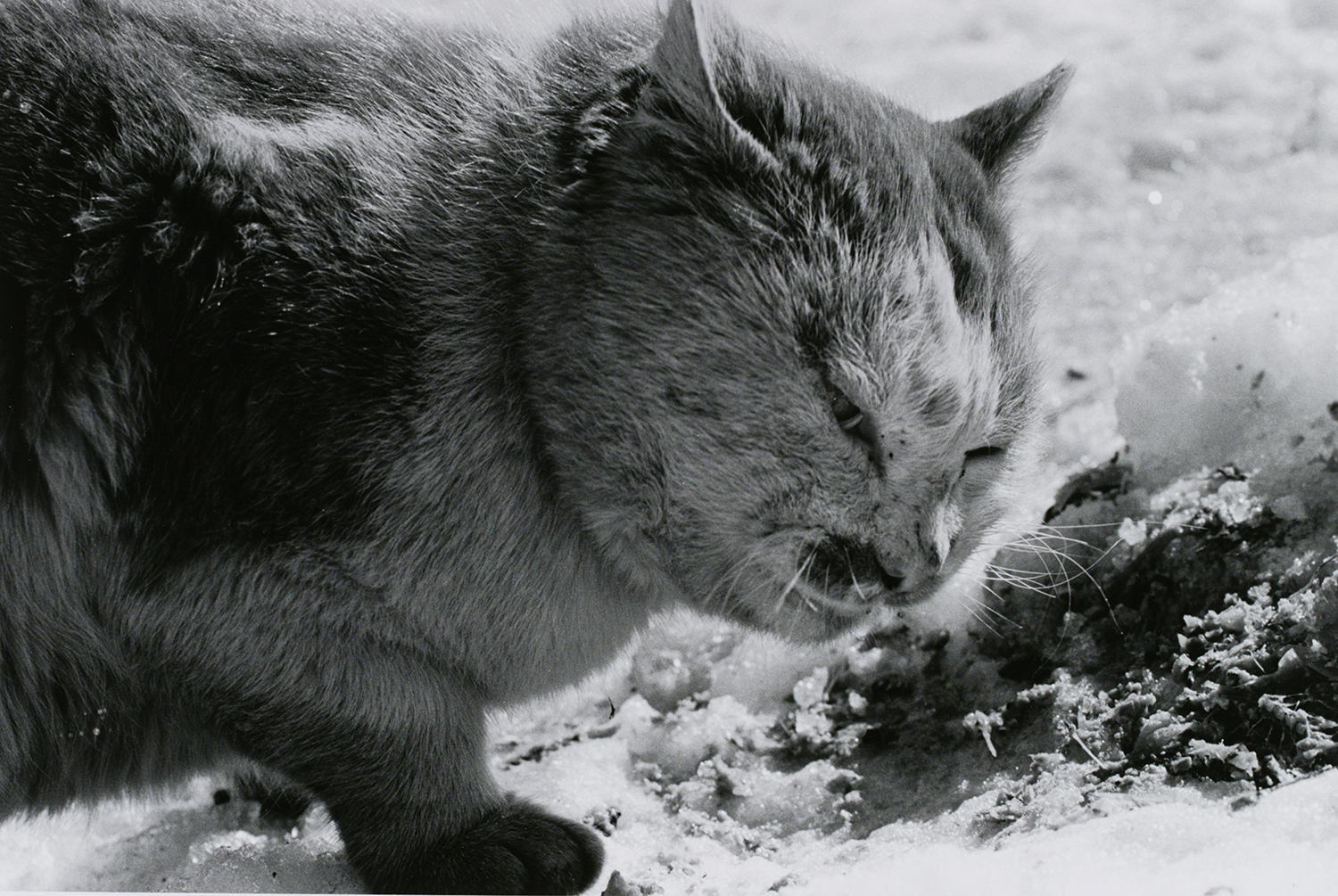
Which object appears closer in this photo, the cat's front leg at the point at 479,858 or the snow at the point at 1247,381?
the cat's front leg at the point at 479,858

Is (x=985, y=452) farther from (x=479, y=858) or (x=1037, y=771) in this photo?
(x=479, y=858)

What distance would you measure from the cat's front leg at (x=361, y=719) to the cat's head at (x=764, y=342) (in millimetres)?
395

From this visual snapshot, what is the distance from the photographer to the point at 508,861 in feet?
6.95

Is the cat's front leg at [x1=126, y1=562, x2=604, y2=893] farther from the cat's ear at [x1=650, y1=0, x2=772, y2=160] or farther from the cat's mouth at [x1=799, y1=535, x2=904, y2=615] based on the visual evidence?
the cat's ear at [x1=650, y1=0, x2=772, y2=160]

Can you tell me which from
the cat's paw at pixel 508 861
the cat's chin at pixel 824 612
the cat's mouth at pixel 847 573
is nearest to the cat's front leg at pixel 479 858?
the cat's paw at pixel 508 861

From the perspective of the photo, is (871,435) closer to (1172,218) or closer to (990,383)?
(990,383)

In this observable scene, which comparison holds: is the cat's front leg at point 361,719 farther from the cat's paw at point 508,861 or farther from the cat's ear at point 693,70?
the cat's ear at point 693,70

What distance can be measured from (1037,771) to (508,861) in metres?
0.90

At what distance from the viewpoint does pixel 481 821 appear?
7.22 feet

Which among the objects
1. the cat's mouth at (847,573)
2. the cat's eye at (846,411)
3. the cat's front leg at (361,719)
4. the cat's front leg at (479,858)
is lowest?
the cat's front leg at (479,858)

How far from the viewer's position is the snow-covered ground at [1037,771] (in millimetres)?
1895

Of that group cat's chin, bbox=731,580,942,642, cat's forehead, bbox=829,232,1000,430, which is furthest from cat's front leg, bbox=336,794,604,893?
cat's forehead, bbox=829,232,1000,430

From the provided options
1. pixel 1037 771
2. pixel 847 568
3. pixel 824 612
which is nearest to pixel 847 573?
pixel 847 568

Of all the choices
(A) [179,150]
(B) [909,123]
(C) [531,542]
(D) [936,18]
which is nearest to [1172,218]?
(D) [936,18]
